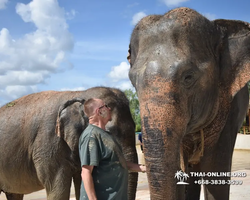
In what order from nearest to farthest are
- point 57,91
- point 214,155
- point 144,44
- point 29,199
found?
point 144,44 → point 214,155 → point 57,91 → point 29,199

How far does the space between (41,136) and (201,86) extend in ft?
9.09

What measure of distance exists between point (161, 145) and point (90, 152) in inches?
21.1

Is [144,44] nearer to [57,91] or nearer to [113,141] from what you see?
[113,141]

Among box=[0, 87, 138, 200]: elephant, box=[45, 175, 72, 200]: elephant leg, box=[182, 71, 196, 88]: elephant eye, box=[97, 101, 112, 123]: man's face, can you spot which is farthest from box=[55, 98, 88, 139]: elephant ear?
box=[182, 71, 196, 88]: elephant eye

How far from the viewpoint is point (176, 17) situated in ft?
10.7

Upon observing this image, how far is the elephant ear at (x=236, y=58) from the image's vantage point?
335cm

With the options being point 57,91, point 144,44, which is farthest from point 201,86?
point 57,91

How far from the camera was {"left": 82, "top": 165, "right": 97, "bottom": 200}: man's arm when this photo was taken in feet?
8.27

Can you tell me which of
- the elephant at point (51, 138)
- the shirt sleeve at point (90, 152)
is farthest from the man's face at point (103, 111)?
the elephant at point (51, 138)

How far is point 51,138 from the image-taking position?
16.4ft

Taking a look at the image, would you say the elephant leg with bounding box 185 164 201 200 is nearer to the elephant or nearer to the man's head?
the elephant

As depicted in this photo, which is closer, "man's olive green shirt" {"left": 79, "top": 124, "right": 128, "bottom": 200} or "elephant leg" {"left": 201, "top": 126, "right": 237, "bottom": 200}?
"man's olive green shirt" {"left": 79, "top": 124, "right": 128, "bottom": 200}

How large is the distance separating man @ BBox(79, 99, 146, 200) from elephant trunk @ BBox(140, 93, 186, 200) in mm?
224

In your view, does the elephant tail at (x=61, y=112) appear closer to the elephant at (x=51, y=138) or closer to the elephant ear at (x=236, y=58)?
the elephant at (x=51, y=138)
